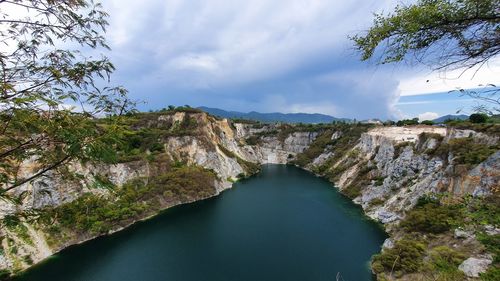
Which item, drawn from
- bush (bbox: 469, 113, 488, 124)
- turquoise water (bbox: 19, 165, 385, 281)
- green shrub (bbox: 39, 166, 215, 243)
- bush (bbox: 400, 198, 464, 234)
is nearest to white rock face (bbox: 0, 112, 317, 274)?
green shrub (bbox: 39, 166, 215, 243)

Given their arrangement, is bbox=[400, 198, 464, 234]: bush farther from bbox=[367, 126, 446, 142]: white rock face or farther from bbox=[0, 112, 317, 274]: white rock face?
bbox=[0, 112, 317, 274]: white rock face

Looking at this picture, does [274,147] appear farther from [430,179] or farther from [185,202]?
[430,179]

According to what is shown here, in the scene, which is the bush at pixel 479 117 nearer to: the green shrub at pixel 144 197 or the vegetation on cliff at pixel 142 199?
the vegetation on cliff at pixel 142 199

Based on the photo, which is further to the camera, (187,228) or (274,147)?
(274,147)

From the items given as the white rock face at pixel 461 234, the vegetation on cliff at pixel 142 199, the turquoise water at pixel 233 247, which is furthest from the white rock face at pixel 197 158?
the white rock face at pixel 461 234

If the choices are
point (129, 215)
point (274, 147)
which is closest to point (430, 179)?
point (129, 215)
